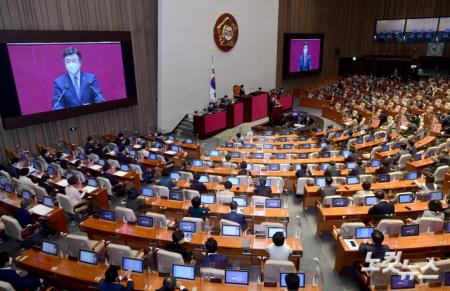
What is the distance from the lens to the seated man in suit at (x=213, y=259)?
678 centimetres

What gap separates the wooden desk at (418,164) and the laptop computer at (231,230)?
8.21 metres

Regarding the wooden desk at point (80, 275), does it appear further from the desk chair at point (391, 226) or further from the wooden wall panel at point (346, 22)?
the wooden wall panel at point (346, 22)

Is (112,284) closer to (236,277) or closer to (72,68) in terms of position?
(236,277)

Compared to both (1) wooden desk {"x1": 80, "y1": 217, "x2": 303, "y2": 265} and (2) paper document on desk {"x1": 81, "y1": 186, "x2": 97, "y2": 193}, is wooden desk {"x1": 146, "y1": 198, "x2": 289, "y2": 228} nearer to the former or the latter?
(1) wooden desk {"x1": 80, "y1": 217, "x2": 303, "y2": 265}

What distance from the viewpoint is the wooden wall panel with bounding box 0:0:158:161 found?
1420cm

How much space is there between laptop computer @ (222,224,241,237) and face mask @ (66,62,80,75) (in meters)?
11.9

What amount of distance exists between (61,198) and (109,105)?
28.2ft

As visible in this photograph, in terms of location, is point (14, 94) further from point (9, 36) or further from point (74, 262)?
point (74, 262)

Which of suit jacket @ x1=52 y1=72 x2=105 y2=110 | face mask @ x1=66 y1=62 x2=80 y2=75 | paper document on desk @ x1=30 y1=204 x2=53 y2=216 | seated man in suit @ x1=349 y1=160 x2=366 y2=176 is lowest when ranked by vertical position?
paper document on desk @ x1=30 y1=204 x2=53 y2=216

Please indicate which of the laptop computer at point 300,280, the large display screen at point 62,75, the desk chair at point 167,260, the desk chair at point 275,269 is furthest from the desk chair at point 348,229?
the large display screen at point 62,75

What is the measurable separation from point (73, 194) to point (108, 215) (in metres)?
2.33

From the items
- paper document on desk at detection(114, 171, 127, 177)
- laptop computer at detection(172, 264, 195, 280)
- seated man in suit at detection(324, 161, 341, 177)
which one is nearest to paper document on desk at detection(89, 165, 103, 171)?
paper document on desk at detection(114, 171, 127, 177)

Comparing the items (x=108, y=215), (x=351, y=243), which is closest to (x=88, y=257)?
(x=108, y=215)

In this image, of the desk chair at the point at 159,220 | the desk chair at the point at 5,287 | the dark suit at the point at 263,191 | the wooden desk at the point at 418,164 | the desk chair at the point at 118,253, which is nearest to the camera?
the desk chair at the point at 5,287
